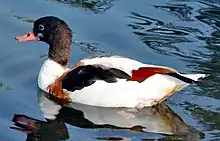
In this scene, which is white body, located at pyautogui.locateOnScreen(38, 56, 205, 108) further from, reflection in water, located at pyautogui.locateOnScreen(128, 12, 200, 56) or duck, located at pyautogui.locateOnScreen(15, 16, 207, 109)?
reflection in water, located at pyautogui.locateOnScreen(128, 12, 200, 56)

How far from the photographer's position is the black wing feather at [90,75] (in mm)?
9070

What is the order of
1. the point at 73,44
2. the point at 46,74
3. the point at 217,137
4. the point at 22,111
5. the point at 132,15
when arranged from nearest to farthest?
1. the point at 217,137
2. the point at 22,111
3. the point at 46,74
4. the point at 73,44
5. the point at 132,15

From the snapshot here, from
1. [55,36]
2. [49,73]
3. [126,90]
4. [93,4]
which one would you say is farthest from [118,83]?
[93,4]

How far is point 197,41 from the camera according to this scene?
1102cm

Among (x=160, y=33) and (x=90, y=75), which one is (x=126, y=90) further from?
(x=160, y=33)

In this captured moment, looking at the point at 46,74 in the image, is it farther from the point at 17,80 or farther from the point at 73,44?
the point at 73,44

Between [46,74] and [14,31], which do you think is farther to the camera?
[14,31]

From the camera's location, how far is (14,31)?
1093 cm

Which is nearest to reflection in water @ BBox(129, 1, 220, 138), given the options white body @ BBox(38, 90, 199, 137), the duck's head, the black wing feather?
white body @ BBox(38, 90, 199, 137)

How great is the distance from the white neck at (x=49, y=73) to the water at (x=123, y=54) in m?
0.11

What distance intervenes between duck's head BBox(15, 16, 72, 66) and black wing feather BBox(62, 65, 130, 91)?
1.51 ft

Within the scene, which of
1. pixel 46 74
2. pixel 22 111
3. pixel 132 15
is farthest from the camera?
pixel 132 15

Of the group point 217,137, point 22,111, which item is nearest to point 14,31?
point 22,111

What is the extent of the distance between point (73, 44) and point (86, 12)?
121cm
